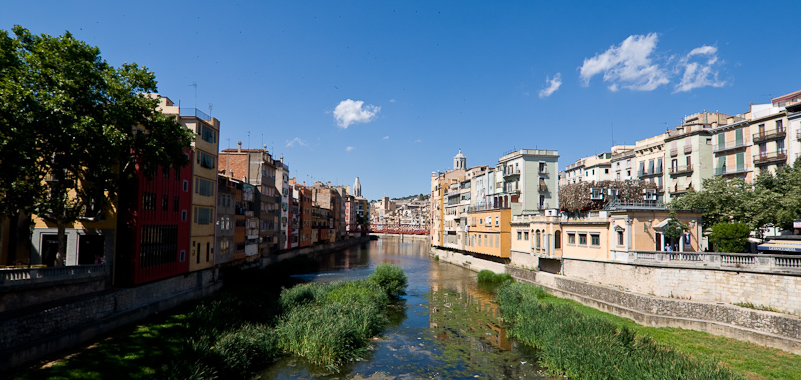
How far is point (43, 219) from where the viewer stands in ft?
93.9

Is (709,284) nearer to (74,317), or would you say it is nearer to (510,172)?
(510,172)

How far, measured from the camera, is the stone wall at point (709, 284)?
25.9 metres

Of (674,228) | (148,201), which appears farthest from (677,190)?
(148,201)

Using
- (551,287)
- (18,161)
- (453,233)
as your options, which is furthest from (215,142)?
(453,233)

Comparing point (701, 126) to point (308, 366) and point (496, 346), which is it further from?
point (308, 366)

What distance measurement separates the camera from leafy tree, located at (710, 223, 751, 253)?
31.3 metres

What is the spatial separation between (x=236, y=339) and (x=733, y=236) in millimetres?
34105

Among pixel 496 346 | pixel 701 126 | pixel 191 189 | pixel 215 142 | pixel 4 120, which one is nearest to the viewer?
pixel 4 120

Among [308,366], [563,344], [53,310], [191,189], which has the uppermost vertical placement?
[191,189]

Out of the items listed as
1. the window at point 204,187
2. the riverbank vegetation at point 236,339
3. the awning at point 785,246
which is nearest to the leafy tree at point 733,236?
the awning at point 785,246

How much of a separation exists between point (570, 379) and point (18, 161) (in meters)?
29.0

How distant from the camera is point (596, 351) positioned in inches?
832

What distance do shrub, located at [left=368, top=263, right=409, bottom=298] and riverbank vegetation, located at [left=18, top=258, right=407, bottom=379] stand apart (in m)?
5.95

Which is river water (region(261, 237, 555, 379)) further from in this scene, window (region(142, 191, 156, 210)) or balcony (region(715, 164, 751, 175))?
balcony (region(715, 164, 751, 175))
